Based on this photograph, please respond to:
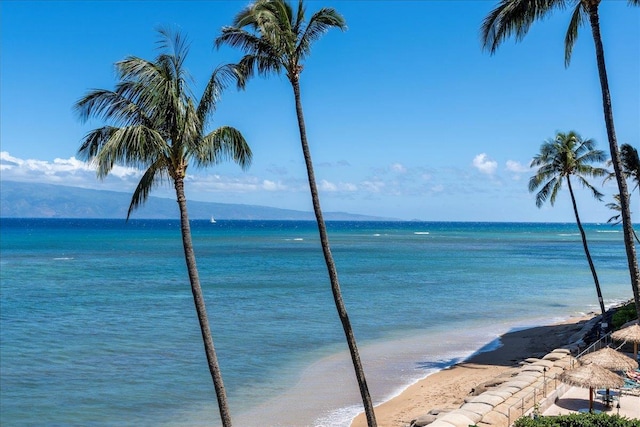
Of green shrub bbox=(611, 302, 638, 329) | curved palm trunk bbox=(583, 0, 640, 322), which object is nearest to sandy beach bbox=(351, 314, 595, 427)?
green shrub bbox=(611, 302, 638, 329)

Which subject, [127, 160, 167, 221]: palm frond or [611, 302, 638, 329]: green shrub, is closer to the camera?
[127, 160, 167, 221]: palm frond

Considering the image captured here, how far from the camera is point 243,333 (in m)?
28.8

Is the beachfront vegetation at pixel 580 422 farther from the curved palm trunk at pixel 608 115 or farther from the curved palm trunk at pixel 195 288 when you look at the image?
the curved palm trunk at pixel 195 288

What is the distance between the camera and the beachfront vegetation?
445 inches

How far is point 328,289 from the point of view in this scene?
4575cm

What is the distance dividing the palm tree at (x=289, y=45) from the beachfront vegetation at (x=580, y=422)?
11.2 feet

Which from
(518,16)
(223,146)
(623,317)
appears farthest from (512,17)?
(623,317)

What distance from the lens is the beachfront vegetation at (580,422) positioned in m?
11.3

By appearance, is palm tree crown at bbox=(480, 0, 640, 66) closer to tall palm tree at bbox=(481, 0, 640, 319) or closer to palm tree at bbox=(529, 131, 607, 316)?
tall palm tree at bbox=(481, 0, 640, 319)

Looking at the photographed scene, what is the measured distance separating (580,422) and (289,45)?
10.1m

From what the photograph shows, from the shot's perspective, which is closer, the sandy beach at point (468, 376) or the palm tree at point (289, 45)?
the palm tree at point (289, 45)

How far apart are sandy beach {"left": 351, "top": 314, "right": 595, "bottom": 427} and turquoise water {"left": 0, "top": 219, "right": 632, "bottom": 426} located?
80 cm

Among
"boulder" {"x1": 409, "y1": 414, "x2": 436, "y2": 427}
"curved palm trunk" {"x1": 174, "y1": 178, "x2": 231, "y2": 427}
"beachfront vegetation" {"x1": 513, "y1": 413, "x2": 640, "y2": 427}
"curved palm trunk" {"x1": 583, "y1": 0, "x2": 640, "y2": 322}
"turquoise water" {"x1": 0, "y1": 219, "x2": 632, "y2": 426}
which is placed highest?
"curved palm trunk" {"x1": 583, "y1": 0, "x2": 640, "y2": 322}

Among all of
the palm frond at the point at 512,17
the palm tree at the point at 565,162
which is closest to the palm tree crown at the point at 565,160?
the palm tree at the point at 565,162
